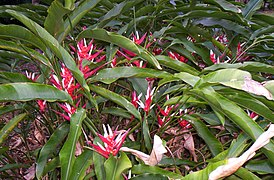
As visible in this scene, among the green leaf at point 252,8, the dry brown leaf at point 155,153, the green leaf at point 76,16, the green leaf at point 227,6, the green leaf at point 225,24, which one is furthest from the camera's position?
the green leaf at point 252,8

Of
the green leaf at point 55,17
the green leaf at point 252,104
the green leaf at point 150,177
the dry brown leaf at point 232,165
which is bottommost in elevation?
the green leaf at point 150,177

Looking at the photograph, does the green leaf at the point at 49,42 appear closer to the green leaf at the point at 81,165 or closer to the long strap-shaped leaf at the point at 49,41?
the long strap-shaped leaf at the point at 49,41

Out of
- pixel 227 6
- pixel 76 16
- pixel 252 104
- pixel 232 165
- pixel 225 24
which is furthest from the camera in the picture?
pixel 225 24

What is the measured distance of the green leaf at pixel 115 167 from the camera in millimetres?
743

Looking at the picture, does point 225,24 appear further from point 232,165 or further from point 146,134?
point 232,165

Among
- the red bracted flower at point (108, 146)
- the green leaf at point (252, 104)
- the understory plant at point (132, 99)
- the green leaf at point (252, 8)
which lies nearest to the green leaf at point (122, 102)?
the understory plant at point (132, 99)

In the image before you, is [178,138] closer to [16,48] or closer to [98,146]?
[98,146]

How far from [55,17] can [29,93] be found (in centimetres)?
20

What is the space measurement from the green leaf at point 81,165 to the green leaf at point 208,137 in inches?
11.8

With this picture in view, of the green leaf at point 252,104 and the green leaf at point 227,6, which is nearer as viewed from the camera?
the green leaf at point 252,104

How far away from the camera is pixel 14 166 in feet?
3.87

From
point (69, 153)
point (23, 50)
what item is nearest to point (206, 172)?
point (69, 153)

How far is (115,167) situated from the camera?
0.76 meters

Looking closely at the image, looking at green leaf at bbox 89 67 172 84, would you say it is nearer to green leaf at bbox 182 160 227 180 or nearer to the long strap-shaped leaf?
the long strap-shaped leaf
